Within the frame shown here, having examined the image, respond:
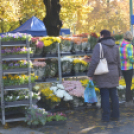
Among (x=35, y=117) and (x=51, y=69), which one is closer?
(x=35, y=117)

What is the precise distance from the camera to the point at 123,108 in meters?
8.24

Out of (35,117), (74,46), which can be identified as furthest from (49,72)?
(35,117)

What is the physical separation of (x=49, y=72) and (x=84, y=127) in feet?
7.35

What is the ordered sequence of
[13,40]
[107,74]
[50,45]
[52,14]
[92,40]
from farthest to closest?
[52,14] → [92,40] → [50,45] → [107,74] → [13,40]

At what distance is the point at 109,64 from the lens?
680cm

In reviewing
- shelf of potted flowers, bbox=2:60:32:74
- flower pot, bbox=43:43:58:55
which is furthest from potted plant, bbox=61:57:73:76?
shelf of potted flowers, bbox=2:60:32:74

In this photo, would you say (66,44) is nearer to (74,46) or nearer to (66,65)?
(74,46)

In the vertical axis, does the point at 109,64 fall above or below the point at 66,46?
below

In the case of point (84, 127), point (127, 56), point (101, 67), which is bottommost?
point (84, 127)

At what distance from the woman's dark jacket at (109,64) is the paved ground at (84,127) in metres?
0.80

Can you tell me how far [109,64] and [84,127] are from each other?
4.67 feet

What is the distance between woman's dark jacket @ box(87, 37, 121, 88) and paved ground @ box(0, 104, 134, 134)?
0.80 meters

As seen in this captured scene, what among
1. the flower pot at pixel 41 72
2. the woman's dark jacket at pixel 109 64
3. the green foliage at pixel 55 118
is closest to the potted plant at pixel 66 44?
the flower pot at pixel 41 72

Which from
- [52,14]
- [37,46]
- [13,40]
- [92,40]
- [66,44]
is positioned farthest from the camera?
[52,14]
